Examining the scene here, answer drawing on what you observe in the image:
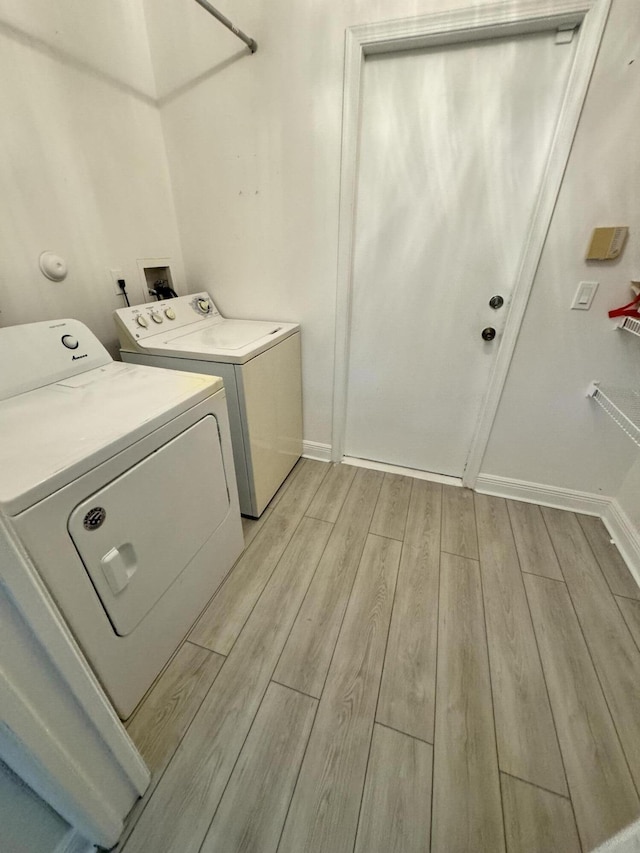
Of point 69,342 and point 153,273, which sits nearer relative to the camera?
point 69,342

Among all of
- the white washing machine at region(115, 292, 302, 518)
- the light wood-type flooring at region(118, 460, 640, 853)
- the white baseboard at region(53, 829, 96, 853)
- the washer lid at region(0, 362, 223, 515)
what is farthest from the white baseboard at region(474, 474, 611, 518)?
the white baseboard at region(53, 829, 96, 853)

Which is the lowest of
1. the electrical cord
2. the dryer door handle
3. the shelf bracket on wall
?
the dryer door handle

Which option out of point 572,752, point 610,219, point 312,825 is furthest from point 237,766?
point 610,219

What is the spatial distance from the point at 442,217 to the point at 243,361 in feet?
3.71

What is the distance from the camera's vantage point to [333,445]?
86.7 inches

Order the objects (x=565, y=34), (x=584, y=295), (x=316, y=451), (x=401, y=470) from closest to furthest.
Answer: (x=565, y=34), (x=584, y=295), (x=401, y=470), (x=316, y=451)

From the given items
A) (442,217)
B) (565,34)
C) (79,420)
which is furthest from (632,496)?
(79,420)

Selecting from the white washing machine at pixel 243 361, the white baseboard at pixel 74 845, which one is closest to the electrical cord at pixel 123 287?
the white washing machine at pixel 243 361

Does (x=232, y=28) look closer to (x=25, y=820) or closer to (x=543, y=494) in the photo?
(x=25, y=820)

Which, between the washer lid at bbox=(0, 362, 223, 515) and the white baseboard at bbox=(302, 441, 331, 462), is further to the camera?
the white baseboard at bbox=(302, 441, 331, 462)

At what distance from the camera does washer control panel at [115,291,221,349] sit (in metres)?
1.52

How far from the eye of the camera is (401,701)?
1083 mm

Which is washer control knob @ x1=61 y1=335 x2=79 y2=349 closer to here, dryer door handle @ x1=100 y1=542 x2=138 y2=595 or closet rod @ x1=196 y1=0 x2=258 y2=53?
dryer door handle @ x1=100 y1=542 x2=138 y2=595

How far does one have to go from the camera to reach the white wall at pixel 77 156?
4.00ft
